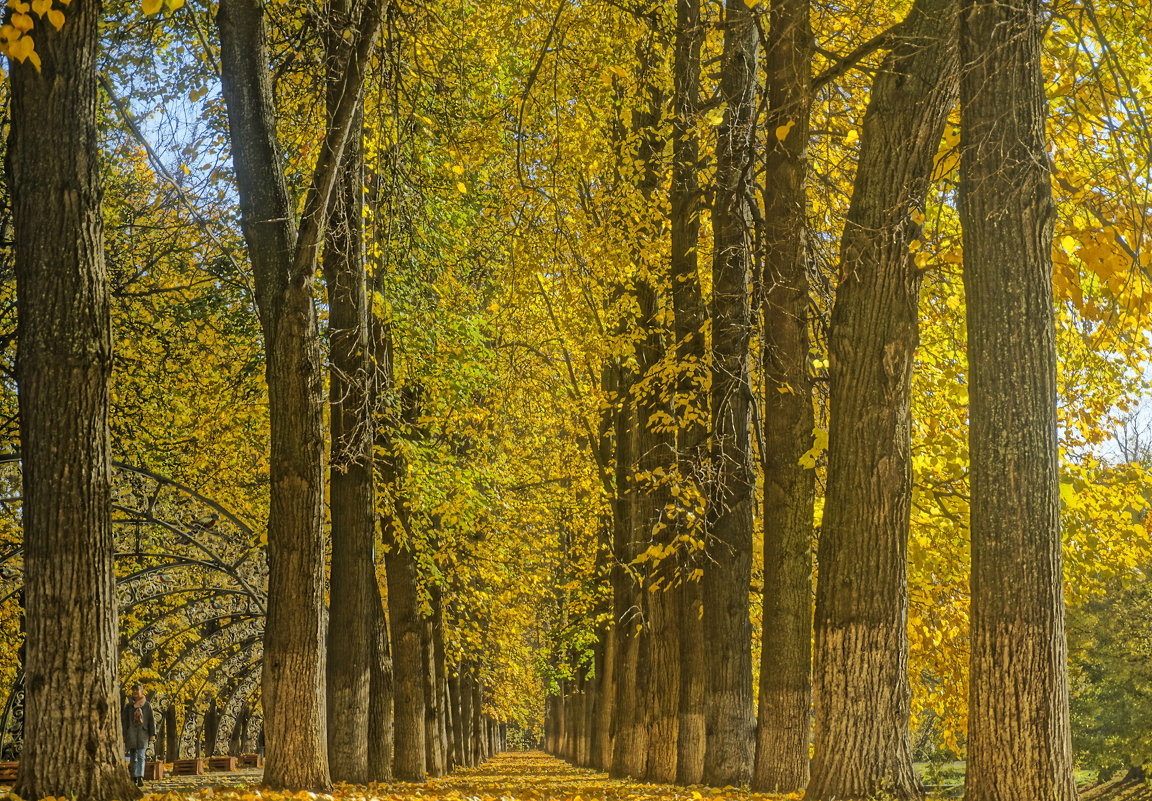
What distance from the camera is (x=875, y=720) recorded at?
648 centimetres

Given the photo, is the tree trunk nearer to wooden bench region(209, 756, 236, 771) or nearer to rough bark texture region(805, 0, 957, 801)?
wooden bench region(209, 756, 236, 771)

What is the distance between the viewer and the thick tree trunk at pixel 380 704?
1355 centimetres

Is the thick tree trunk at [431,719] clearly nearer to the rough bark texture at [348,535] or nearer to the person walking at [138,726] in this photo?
the person walking at [138,726]

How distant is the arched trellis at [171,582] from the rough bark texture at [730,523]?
20.6ft

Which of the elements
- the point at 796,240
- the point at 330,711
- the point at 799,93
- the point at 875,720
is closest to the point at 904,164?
the point at 799,93

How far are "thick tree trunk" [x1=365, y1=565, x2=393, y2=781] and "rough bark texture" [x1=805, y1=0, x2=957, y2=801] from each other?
8.16m

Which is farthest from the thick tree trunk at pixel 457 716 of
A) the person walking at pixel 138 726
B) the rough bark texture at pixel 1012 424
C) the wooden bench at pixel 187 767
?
the rough bark texture at pixel 1012 424

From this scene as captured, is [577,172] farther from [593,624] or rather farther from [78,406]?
[593,624]

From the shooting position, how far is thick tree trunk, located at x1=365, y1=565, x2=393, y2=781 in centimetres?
1355

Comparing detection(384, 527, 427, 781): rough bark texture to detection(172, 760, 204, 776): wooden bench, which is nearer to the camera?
detection(384, 527, 427, 781): rough bark texture

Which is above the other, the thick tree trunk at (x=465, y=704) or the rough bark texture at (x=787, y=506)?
the rough bark texture at (x=787, y=506)

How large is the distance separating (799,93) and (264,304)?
493 centimetres

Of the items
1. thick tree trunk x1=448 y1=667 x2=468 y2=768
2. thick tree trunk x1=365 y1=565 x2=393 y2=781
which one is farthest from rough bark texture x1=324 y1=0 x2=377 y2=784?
thick tree trunk x1=448 y1=667 x2=468 y2=768

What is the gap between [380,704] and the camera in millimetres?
13859
